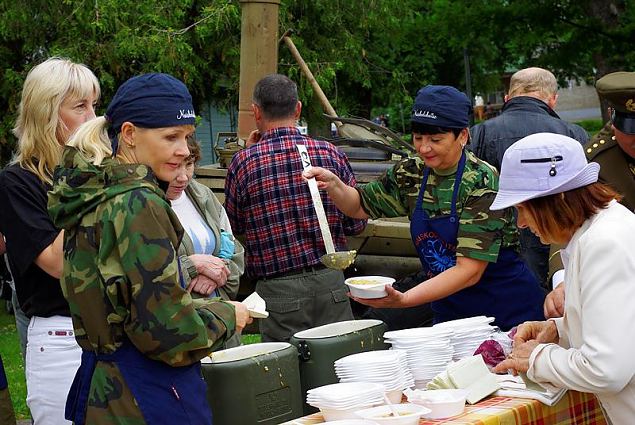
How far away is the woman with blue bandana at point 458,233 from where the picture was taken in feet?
14.0

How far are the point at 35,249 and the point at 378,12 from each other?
42.5 ft

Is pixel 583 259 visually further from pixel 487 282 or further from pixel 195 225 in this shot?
pixel 195 225

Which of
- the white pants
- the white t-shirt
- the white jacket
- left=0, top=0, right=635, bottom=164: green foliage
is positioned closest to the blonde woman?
the white pants

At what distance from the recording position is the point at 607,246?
298 centimetres

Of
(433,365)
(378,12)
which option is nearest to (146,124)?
(433,365)

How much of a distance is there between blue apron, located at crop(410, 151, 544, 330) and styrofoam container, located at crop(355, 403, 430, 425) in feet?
4.10

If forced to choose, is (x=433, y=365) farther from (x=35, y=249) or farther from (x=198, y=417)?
(x=35, y=249)

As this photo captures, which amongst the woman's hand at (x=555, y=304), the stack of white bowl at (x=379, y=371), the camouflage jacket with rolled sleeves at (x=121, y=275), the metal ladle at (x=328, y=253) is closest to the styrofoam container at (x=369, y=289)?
the stack of white bowl at (x=379, y=371)

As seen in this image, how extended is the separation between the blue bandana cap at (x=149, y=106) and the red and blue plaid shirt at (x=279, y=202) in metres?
2.21

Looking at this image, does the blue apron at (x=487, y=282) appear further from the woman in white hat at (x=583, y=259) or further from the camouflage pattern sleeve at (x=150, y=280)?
the camouflage pattern sleeve at (x=150, y=280)

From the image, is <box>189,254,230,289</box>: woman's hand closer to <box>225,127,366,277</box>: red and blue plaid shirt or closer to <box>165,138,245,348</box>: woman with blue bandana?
<box>165,138,245,348</box>: woman with blue bandana

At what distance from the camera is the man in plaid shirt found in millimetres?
5504

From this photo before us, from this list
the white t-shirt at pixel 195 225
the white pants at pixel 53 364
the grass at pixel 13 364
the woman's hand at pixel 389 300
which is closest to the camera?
the white pants at pixel 53 364

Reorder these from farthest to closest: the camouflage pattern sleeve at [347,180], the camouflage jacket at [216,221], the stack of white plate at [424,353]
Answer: the camouflage pattern sleeve at [347,180] < the camouflage jacket at [216,221] < the stack of white plate at [424,353]
